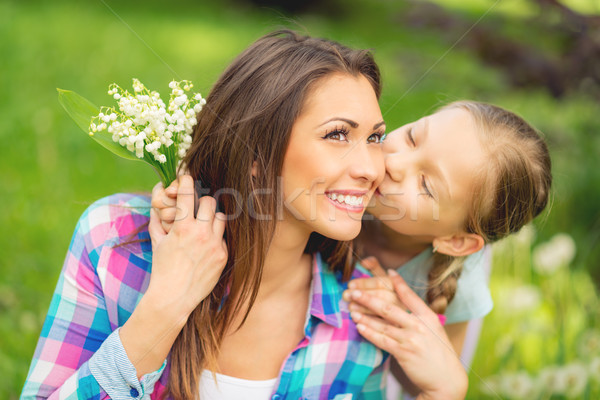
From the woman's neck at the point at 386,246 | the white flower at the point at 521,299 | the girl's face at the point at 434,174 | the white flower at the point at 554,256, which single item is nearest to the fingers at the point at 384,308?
the girl's face at the point at 434,174

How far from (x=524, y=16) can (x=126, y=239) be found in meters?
3.00

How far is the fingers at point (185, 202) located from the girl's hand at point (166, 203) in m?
0.02

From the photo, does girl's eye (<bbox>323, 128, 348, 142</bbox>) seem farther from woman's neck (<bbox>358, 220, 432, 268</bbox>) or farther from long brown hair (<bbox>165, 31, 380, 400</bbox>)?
woman's neck (<bbox>358, 220, 432, 268</bbox>)

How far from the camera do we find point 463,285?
2.80 metres

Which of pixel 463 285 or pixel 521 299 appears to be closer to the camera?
pixel 463 285

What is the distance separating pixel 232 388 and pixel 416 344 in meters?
0.71

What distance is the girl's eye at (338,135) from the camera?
6.34 ft

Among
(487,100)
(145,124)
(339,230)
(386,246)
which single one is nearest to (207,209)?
(145,124)

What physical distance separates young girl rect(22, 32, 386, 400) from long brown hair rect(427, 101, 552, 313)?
1.68ft

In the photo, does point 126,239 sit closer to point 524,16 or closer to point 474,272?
point 474,272

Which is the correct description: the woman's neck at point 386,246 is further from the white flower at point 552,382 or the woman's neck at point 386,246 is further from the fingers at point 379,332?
the white flower at point 552,382

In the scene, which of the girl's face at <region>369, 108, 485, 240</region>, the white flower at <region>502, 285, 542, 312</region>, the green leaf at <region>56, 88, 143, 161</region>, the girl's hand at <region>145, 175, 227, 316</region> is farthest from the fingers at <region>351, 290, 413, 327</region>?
the white flower at <region>502, 285, 542, 312</region>

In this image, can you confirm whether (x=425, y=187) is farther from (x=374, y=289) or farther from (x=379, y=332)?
(x=379, y=332)

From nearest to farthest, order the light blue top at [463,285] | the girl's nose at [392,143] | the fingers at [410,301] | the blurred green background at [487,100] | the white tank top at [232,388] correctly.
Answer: the white tank top at [232,388] < the fingers at [410,301] < the girl's nose at [392,143] < the light blue top at [463,285] < the blurred green background at [487,100]
